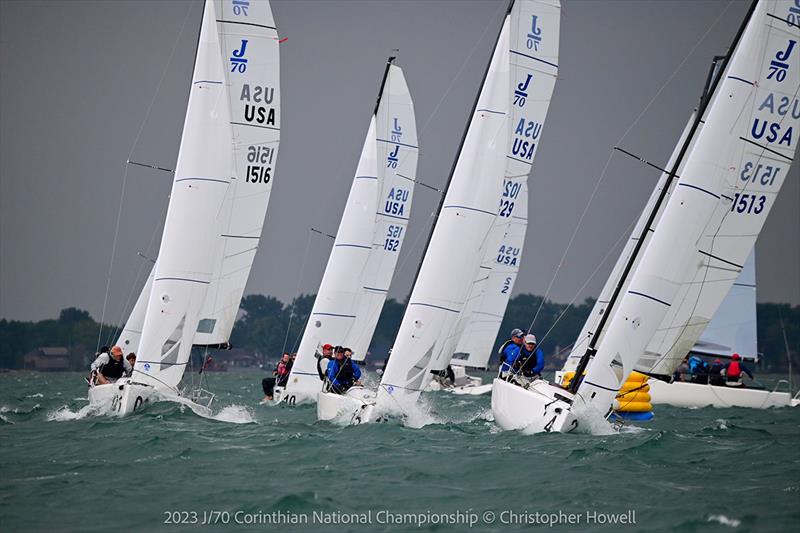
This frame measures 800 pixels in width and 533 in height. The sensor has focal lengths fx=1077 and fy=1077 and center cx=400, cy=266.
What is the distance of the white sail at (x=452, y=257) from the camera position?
48.9ft

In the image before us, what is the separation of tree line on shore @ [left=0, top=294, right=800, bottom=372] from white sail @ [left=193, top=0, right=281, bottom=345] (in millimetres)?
59829

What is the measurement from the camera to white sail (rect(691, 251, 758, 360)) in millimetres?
25422

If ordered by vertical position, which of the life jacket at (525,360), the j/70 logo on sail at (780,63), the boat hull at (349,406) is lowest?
the boat hull at (349,406)

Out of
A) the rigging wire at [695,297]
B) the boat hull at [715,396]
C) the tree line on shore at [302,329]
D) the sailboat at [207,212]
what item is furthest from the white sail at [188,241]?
the tree line on shore at [302,329]

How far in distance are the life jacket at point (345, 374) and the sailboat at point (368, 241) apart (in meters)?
4.49

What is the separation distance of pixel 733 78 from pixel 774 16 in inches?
38.7

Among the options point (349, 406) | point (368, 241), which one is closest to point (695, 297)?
point (349, 406)

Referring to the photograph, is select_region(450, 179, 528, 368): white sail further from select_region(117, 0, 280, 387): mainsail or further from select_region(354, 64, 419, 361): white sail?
select_region(117, 0, 280, 387): mainsail

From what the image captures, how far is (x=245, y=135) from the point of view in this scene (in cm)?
1917

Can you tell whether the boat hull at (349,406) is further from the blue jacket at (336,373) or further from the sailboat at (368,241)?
the sailboat at (368,241)

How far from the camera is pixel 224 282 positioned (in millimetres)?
18828

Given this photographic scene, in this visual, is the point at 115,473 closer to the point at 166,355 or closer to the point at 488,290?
the point at 166,355

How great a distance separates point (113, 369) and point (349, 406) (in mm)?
3627

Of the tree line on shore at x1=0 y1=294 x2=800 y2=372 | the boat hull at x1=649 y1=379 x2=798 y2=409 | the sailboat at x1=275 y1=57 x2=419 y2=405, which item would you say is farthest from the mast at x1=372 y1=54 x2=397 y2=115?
the tree line on shore at x1=0 y1=294 x2=800 y2=372
